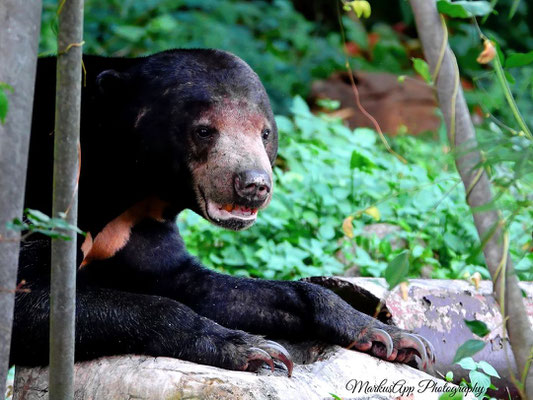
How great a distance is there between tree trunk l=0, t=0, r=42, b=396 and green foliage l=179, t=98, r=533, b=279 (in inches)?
136

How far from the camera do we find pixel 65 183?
226cm

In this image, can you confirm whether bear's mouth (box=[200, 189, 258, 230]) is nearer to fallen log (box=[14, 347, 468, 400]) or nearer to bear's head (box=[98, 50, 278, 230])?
bear's head (box=[98, 50, 278, 230])

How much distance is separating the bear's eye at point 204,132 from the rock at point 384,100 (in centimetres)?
754

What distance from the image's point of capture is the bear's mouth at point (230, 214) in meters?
3.79

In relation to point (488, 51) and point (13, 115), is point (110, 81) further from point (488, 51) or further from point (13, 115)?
point (488, 51)

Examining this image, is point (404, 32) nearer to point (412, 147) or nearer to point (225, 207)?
point (412, 147)

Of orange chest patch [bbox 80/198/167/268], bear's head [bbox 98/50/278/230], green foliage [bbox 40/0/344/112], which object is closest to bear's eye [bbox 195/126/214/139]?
bear's head [bbox 98/50/278/230]

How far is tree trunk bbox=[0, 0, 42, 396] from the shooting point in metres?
2.18

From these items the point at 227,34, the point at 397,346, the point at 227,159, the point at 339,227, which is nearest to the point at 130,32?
the point at 227,34

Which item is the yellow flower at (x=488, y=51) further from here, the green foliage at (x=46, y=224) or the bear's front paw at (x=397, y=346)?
the bear's front paw at (x=397, y=346)

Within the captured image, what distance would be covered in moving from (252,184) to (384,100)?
8.24 meters

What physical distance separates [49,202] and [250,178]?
0.88 meters

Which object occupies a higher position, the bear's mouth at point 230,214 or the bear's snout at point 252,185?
the bear's snout at point 252,185

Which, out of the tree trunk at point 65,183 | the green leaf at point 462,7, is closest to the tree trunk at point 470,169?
the green leaf at point 462,7
